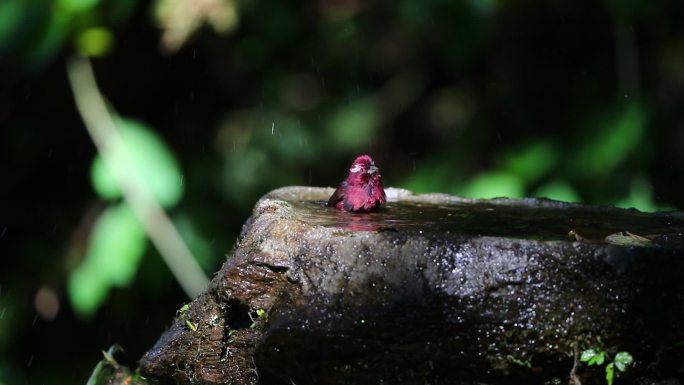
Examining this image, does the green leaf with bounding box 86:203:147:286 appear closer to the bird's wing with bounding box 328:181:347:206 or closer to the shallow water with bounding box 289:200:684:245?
the shallow water with bounding box 289:200:684:245

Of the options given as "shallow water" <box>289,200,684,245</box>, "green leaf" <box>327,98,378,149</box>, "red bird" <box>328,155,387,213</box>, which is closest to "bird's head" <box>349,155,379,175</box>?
"red bird" <box>328,155,387,213</box>

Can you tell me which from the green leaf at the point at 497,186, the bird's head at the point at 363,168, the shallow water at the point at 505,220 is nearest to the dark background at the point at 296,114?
the green leaf at the point at 497,186

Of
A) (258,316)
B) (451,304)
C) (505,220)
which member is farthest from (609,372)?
(258,316)

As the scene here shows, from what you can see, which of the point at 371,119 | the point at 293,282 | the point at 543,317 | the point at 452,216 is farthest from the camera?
the point at 371,119

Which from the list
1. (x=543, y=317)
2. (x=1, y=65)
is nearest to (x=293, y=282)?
(x=543, y=317)

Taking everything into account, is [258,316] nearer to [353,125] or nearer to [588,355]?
[588,355]

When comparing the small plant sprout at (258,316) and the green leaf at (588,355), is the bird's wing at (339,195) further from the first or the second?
the green leaf at (588,355)

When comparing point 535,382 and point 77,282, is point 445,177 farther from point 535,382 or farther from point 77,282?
point 535,382

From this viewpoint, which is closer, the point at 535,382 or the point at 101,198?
the point at 535,382
